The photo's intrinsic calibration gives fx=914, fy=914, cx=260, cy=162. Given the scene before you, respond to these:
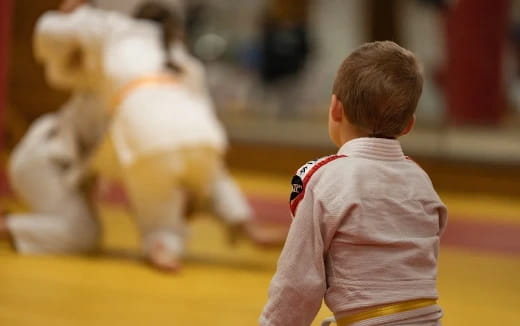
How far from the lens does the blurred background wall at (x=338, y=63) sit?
496 centimetres

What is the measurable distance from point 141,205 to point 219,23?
3691mm

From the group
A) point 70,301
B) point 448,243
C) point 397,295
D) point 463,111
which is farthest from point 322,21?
point 397,295

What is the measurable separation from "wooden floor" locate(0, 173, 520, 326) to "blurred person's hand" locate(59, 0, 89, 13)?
2.30ft

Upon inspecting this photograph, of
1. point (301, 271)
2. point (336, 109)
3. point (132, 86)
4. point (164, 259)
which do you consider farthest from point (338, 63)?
point (301, 271)

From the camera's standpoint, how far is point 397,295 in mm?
1280

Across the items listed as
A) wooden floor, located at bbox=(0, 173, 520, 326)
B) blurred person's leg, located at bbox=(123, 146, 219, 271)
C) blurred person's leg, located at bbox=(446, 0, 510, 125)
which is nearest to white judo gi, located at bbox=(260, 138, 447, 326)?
wooden floor, located at bbox=(0, 173, 520, 326)

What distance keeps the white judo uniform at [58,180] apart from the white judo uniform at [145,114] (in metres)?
0.10

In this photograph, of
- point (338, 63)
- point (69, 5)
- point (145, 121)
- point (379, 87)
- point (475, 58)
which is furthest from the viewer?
point (475, 58)

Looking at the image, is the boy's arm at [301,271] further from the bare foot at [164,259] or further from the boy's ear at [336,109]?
the bare foot at [164,259]

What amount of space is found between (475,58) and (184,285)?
3.22 metres

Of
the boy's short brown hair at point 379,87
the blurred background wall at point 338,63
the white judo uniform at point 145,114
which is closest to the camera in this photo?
the boy's short brown hair at point 379,87

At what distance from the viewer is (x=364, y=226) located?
1273mm

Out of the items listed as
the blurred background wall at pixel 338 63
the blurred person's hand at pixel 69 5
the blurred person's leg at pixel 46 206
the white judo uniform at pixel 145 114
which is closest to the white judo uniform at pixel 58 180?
the blurred person's leg at pixel 46 206

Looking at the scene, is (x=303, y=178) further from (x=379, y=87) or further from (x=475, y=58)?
(x=475, y=58)
